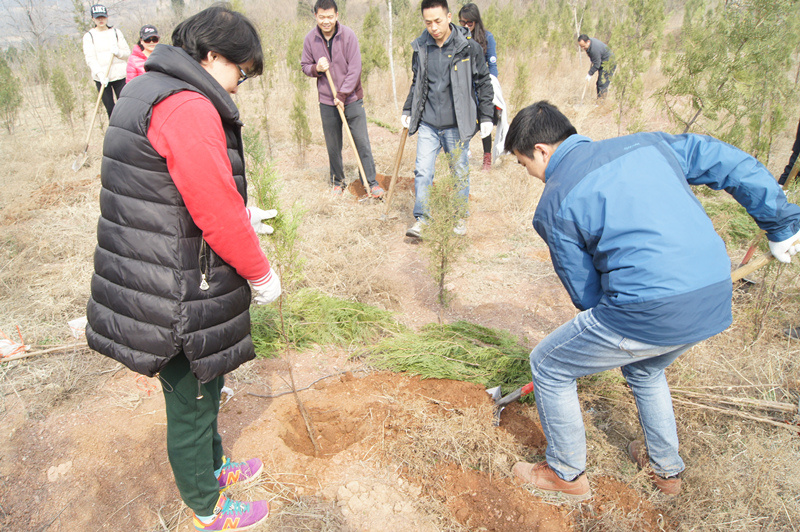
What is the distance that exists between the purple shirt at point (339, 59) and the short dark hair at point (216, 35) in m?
4.14

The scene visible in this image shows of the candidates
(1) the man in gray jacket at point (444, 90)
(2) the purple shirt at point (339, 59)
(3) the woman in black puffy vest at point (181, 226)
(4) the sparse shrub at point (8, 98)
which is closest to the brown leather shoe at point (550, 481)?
(3) the woman in black puffy vest at point (181, 226)

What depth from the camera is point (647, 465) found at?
2.23 meters

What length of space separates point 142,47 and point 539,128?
6.09m

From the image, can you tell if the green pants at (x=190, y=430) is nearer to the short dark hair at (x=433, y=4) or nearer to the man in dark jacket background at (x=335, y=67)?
the short dark hair at (x=433, y=4)

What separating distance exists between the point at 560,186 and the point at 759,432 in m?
1.91

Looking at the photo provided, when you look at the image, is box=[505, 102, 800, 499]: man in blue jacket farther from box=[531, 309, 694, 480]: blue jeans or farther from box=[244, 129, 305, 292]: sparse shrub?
box=[244, 129, 305, 292]: sparse shrub

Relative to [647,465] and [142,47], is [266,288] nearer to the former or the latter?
[647,465]

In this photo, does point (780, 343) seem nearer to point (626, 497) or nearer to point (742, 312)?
point (742, 312)

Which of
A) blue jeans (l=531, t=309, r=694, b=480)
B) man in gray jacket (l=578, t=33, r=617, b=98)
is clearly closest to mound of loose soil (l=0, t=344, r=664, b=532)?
blue jeans (l=531, t=309, r=694, b=480)

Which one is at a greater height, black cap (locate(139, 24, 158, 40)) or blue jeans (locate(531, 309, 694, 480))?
black cap (locate(139, 24, 158, 40))

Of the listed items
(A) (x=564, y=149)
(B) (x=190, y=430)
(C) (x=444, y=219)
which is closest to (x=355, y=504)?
(B) (x=190, y=430)

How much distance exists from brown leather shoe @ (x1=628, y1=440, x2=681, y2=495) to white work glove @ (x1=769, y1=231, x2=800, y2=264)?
3.64ft

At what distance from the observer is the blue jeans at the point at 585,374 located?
71.6 inches

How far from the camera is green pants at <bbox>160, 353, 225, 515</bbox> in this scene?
1.68m
